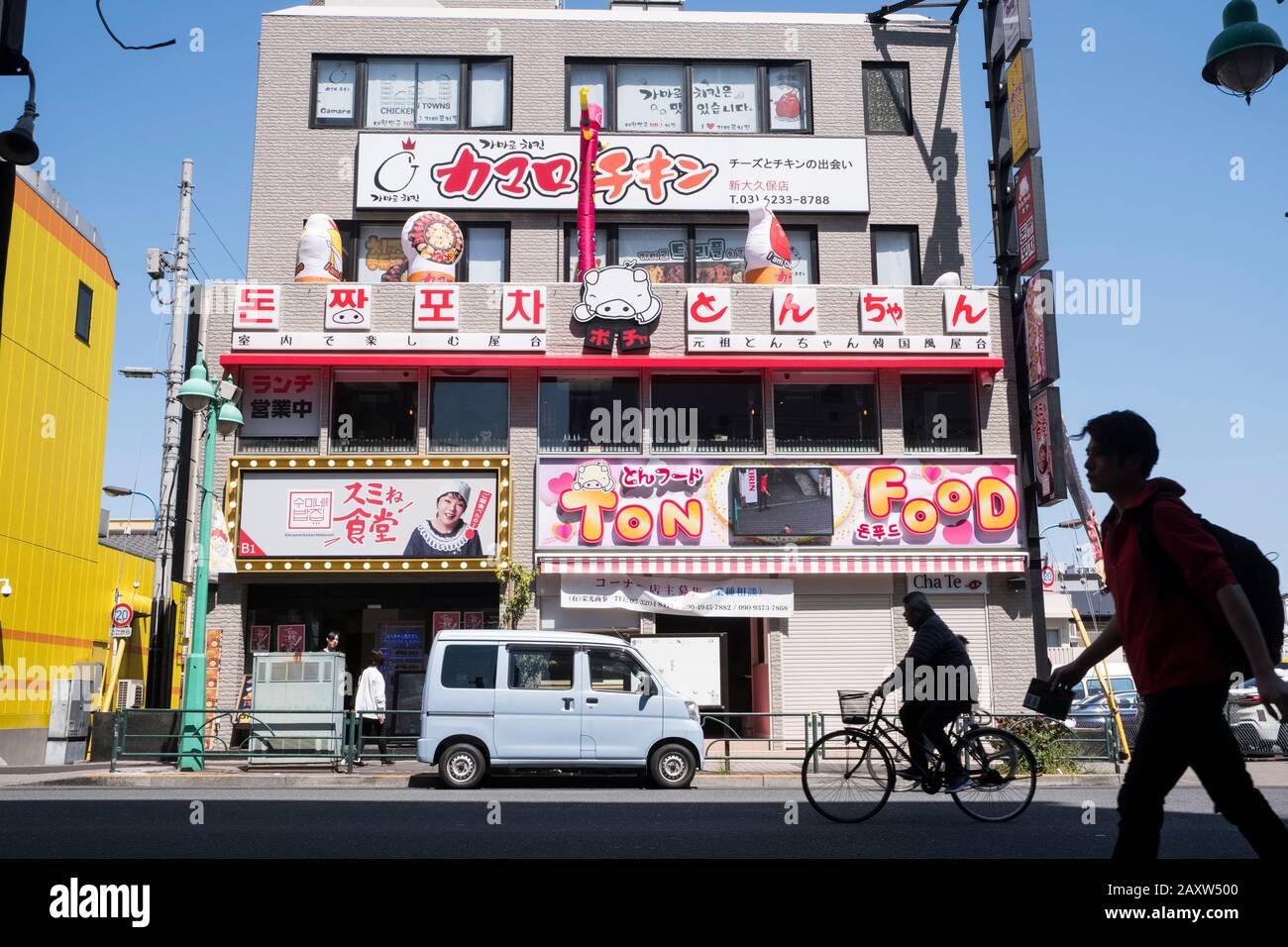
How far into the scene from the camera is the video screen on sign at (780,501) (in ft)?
71.7

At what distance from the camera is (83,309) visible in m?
27.1

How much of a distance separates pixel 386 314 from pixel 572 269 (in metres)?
3.99

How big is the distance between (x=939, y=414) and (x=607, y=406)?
643 cm

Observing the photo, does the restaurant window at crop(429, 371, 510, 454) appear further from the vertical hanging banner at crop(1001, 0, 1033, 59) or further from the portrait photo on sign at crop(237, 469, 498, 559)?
the vertical hanging banner at crop(1001, 0, 1033, 59)

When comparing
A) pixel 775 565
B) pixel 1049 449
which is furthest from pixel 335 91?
pixel 1049 449

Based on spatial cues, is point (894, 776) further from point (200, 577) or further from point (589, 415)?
point (589, 415)

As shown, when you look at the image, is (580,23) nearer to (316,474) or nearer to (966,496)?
(316,474)

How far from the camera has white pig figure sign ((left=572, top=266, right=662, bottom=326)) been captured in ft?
73.5

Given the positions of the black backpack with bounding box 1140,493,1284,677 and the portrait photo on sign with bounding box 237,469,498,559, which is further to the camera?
the portrait photo on sign with bounding box 237,469,498,559

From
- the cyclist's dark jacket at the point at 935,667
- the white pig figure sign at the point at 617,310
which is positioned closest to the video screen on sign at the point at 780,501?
the white pig figure sign at the point at 617,310

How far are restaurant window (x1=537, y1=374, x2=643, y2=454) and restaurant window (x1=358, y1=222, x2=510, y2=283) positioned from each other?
3.19 metres

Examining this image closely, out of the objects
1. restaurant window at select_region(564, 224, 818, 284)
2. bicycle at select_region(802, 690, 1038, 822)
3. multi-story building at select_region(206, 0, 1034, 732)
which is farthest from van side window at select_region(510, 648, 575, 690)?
restaurant window at select_region(564, 224, 818, 284)

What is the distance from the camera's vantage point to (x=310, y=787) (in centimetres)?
1493
